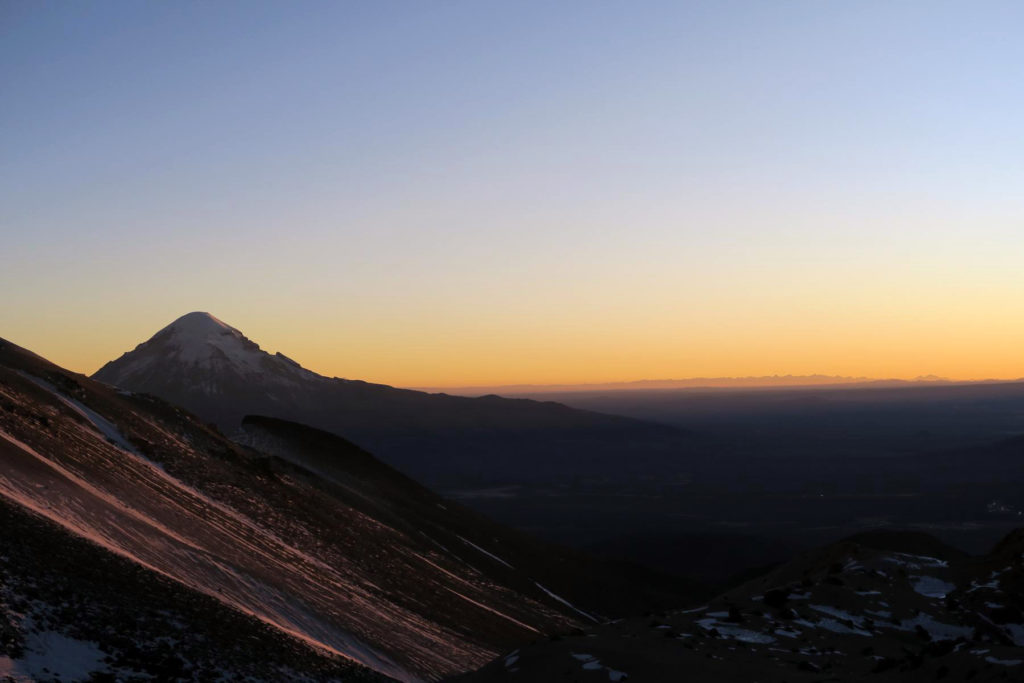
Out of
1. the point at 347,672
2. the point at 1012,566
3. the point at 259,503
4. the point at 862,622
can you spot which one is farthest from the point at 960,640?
the point at 259,503

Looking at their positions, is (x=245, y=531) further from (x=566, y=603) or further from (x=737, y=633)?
(x=566, y=603)

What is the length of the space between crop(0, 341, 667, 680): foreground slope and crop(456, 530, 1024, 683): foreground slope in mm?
13915

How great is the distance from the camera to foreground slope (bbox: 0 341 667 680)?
3328 centimetres

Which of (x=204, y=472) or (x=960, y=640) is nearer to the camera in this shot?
(x=960, y=640)

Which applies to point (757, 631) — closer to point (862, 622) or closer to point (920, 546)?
point (862, 622)

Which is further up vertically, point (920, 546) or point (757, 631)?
point (757, 631)

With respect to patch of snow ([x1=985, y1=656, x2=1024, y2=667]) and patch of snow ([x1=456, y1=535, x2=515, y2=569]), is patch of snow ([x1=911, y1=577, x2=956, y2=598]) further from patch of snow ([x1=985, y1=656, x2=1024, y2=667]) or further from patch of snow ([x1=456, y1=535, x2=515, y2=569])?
patch of snow ([x1=456, y1=535, x2=515, y2=569])

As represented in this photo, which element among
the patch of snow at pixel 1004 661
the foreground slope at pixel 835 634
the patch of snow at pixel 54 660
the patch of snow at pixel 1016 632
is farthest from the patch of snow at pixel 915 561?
the patch of snow at pixel 54 660

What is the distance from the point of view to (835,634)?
2130cm

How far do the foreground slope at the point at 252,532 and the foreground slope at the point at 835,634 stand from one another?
45.7 ft

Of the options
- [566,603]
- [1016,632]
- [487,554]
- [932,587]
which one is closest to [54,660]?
[1016,632]

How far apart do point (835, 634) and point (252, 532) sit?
31058 mm

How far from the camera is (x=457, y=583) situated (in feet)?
189

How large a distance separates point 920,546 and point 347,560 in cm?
4266
